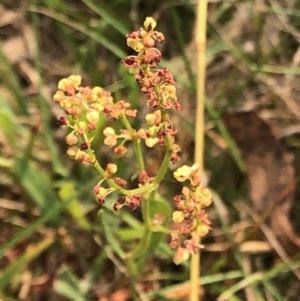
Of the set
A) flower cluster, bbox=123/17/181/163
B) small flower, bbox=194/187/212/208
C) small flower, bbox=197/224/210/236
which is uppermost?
flower cluster, bbox=123/17/181/163

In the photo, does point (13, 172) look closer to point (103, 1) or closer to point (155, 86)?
point (103, 1)

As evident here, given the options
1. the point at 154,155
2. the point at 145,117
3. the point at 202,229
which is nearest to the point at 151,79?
the point at 145,117

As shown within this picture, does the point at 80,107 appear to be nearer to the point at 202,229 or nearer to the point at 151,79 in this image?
the point at 151,79

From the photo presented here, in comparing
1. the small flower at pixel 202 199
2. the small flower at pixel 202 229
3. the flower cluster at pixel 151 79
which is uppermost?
the flower cluster at pixel 151 79

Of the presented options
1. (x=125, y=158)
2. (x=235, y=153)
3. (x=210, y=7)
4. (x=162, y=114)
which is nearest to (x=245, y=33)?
(x=210, y=7)

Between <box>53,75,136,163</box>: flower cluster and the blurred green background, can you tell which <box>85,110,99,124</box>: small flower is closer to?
<box>53,75,136,163</box>: flower cluster

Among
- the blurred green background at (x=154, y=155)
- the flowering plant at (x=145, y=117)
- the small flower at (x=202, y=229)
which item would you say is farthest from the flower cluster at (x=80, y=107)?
the blurred green background at (x=154, y=155)

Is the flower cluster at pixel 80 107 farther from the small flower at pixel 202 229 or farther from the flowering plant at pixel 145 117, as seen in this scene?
the small flower at pixel 202 229

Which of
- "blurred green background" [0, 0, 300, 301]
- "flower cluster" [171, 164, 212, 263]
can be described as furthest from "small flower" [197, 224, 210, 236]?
"blurred green background" [0, 0, 300, 301]

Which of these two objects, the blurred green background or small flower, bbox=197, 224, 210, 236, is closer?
small flower, bbox=197, 224, 210, 236

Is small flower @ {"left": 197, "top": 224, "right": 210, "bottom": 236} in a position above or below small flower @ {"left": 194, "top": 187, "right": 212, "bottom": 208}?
below

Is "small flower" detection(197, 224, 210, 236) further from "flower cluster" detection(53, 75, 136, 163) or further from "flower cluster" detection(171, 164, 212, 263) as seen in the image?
"flower cluster" detection(53, 75, 136, 163)
